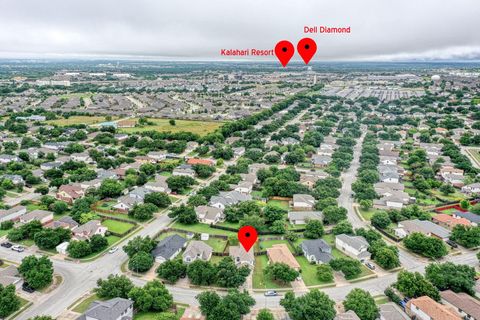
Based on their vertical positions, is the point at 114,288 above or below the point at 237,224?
above

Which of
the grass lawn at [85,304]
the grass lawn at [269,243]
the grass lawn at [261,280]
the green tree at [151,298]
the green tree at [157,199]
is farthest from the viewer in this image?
the green tree at [157,199]

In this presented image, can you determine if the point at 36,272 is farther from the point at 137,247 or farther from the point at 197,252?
the point at 197,252

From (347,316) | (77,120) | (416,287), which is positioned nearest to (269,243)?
(347,316)

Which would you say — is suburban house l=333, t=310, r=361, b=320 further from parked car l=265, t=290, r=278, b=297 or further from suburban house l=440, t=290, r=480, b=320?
suburban house l=440, t=290, r=480, b=320

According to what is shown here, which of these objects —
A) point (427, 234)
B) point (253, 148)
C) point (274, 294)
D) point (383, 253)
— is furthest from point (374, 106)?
point (274, 294)

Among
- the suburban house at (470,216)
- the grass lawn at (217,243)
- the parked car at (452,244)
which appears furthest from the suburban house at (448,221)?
the grass lawn at (217,243)

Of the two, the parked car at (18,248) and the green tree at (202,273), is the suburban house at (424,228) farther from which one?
the parked car at (18,248)

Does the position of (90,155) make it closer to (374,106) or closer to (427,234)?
(427,234)
